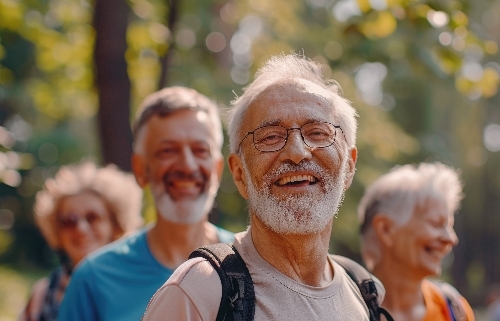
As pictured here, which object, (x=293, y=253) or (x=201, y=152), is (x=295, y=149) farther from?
(x=201, y=152)

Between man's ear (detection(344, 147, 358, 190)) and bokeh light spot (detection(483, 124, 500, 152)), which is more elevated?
man's ear (detection(344, 147, 358, 190))

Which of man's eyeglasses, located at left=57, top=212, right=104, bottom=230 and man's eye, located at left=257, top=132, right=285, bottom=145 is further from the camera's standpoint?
man's eyeglasses, located at left=57, top=212, right=104, bottom=230

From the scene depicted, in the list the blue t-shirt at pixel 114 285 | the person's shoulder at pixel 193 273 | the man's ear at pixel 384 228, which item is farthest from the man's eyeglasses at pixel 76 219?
the person's shoulder at pixel 193 273

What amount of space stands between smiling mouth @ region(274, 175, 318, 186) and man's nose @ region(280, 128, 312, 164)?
6 cm

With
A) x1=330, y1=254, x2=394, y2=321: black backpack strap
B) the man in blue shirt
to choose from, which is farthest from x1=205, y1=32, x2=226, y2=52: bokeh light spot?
x1=330, y1=254, x2=394, y2=321: black backpack strap

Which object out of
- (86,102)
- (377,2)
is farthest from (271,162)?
(86,102)

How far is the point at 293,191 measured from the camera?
2.36 m

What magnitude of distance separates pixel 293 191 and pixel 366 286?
0.54 m

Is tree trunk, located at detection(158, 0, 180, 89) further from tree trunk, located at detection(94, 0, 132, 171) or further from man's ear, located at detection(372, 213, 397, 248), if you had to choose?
man's ear, located at detection(372, 213, 397, 248)

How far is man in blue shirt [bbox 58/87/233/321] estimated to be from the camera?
3457 mm

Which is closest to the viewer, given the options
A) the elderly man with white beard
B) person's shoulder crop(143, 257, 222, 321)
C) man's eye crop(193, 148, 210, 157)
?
person's shoulder crop(143, 257, 222, 321)

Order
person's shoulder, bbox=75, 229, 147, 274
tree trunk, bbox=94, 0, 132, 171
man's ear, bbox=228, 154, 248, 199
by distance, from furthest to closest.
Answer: tree trunk, bbox=94, 0, 132, 171 → person's shoulder, bbox=75, 229, 147, 274 → man's ear, bbox=228, 154, 248, 199

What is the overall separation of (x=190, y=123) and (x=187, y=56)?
216 inches

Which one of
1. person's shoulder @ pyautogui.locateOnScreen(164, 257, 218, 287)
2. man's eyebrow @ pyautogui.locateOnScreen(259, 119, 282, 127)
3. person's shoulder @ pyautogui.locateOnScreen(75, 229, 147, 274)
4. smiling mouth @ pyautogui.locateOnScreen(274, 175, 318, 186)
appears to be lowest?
person's shoulder @ pyautogui.locateOnScreen(75, 229, 147, 274)
